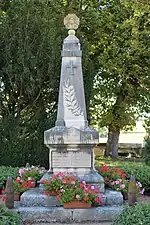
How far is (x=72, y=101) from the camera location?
9.13m

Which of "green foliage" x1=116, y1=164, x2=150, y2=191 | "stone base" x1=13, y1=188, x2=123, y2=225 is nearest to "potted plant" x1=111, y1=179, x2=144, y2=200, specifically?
"stone base" x1=13, y1=188, x2=123, y2=225

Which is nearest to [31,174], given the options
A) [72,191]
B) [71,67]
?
[72,191]

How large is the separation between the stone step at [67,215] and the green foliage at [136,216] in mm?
2946

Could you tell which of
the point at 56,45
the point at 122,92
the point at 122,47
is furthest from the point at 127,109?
the point at 56,45

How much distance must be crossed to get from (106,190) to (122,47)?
1174 cm

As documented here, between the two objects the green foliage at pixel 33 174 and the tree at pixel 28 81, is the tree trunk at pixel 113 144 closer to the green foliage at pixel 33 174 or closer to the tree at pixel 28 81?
the tree at pixel 28 81

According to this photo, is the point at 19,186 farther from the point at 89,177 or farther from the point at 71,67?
the point at 71,67

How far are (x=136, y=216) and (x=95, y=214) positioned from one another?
3.29 m

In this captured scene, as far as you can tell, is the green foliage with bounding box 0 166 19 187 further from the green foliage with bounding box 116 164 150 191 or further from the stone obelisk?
the green foliage with bounding box 116 164 150 191

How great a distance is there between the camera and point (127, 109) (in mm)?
21250

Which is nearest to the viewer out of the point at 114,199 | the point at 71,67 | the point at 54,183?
the point at 54,183

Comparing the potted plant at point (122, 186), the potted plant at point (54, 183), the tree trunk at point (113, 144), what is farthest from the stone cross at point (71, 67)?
the tree trunk at point (113, 144)

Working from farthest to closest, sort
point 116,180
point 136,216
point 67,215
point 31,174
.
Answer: point 31,174 < point 116,180 < point 67,215 < point 136,216

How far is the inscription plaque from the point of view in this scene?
28.9 ft
